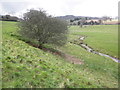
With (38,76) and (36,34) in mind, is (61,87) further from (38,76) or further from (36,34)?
(36,34)

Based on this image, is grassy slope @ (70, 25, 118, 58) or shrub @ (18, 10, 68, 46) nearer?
shrub @ (18, 10, 68, 46)

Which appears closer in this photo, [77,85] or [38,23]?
[77,85]

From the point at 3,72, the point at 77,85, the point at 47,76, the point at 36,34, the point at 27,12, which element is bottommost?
the point at 77,85

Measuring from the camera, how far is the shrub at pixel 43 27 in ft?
93.9

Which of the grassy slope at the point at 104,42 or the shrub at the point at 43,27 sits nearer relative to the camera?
the shrub at the point at 43,27

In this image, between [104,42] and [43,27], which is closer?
[43,27]

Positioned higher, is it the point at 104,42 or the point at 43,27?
the point at 43,27

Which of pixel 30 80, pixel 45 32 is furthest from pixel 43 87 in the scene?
pixel 45 32

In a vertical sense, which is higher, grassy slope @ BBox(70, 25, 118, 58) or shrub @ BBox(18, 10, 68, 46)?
shrub @ BBox(18, 10, 68, 46)

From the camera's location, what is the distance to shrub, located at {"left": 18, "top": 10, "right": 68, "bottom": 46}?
2862 cm

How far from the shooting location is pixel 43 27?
2891cm

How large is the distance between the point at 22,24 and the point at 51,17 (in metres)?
7.93

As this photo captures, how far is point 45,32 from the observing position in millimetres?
29078

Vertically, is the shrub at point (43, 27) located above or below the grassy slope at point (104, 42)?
above
